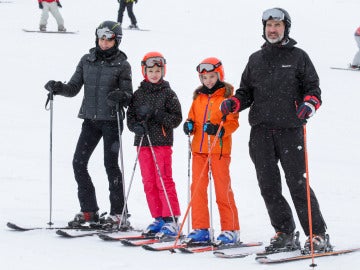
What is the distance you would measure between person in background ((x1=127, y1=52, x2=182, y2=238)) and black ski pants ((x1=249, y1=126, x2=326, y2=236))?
34.9 inches

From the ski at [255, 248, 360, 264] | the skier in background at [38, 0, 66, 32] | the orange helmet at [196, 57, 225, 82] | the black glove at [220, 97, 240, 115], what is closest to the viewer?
the ski at [255, 248, 360, 264]

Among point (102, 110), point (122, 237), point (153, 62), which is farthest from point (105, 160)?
point (153, 62)

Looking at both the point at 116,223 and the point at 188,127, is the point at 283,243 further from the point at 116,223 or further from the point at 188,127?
the point at 116,223

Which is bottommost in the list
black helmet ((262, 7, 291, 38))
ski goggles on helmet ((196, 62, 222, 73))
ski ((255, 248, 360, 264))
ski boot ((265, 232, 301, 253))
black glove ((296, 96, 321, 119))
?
ski ((255, 248, 360, 264))

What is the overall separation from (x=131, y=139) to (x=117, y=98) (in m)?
4.67

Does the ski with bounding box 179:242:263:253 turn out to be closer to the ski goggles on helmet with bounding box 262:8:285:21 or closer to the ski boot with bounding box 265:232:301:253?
the ski boot with bounding box 265:232:301:253

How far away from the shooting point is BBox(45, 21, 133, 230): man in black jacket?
23.0 feet

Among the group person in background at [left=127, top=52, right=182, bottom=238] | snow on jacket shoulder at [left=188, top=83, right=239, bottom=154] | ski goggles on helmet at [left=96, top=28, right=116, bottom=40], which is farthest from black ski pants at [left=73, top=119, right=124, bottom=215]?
snow on jacket shoulder at [left=188, top=83, right=239, bottom=154]

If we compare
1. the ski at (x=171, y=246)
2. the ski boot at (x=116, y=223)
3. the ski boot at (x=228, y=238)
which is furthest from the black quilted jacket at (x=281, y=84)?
the ski boot at (x=116, y=223)

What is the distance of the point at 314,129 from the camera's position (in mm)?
12141

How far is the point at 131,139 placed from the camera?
1133 cm

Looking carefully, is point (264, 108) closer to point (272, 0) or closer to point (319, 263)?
point (319, 263)

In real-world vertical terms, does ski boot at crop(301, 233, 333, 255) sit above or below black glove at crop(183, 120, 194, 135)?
below

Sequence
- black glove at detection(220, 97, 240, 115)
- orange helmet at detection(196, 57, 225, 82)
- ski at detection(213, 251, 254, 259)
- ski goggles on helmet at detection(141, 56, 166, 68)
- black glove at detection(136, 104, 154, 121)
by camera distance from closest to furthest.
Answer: ski at detection(213, 251, 254, 259)
black glove at detection(220, 97, 240, 115)
orange helmet at detection(196, 57, 225, 82)
black glove at detection(136, 104, 154, 121)
ski goggles on helmet at detection(141, 56, 166, 68)
